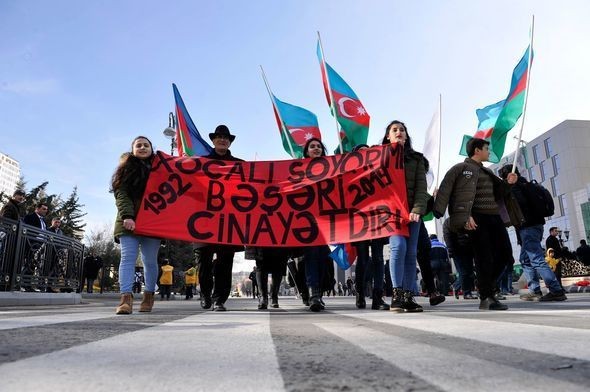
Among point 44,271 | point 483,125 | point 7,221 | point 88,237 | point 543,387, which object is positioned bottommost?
point 543,387

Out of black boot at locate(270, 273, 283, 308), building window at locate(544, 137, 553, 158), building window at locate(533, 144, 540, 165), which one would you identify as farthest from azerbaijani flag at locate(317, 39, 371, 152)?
building window at locate(533, 144, 540, 165)

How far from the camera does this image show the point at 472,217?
530cm

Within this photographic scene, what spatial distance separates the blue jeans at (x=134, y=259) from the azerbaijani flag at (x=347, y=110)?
6.01 meters

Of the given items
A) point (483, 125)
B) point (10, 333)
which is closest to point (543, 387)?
point (10, 333)

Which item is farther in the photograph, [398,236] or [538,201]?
[538,201]

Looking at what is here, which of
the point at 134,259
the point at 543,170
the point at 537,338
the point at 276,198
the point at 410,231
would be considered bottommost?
the point at 537,338

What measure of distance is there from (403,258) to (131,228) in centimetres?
301

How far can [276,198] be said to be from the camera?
6281 millimetres

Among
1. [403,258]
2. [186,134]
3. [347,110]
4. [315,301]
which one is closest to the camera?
[403,258]

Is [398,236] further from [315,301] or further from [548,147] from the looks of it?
[548,147]

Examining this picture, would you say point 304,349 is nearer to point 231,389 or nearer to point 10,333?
point 231,389

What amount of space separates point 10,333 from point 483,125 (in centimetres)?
963

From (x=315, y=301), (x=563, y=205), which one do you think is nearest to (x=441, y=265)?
(x=315, y=301)

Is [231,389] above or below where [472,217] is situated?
below
